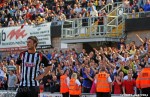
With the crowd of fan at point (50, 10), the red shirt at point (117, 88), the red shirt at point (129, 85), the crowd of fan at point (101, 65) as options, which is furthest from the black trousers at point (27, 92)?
the crowd of fan at point (50, 10)

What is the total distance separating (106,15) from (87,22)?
52.5 inches

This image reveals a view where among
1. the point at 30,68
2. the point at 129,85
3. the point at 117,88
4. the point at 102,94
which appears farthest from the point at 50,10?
the point at 30,68

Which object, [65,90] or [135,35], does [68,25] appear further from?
[65,90]

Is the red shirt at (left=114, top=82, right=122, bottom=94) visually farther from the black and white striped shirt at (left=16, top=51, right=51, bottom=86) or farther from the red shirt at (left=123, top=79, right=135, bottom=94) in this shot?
the black and white striped shirt at (left=16, top=51, right=51, bottom=86)

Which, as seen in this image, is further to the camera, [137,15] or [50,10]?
[50,10]

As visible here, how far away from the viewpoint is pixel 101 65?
60.4ft

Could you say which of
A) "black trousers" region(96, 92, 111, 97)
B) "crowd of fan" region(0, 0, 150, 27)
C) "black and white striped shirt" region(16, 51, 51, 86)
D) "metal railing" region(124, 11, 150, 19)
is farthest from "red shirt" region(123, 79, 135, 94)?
"black and white striped shirt" region(16, 51, 51, 86)

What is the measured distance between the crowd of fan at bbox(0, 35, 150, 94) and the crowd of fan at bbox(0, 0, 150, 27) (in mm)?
3079

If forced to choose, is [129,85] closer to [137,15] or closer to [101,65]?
[101,65]

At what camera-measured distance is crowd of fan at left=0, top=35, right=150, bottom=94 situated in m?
18.5

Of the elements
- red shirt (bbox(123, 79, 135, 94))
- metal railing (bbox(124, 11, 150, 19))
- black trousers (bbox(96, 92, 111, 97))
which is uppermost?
→ metal railing (bbox(124, 11, 150, 19))

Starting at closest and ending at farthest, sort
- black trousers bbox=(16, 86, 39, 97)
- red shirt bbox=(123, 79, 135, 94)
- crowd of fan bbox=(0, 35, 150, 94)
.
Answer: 1. black trousers bbox=(16, 86, 39, 97)
2. red shirt bbox=(123, 79, 135, 94)
3. crowd of fan bbox=(0, 35, 150, 94)

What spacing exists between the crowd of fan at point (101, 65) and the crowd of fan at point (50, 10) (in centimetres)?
308

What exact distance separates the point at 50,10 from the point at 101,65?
14686 mm
